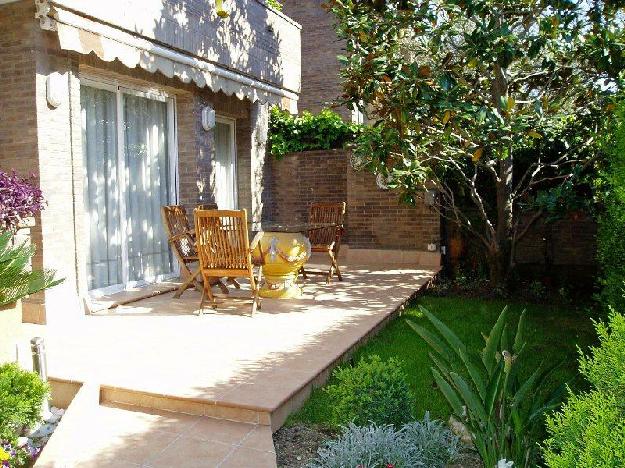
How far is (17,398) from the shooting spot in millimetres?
3770

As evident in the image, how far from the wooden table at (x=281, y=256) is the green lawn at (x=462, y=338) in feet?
5.20

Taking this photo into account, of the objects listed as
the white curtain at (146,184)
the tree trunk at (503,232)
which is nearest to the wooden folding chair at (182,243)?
the white curtain at (146,184)

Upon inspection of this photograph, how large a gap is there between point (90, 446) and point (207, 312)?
10.9 feet

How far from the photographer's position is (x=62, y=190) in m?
6.58

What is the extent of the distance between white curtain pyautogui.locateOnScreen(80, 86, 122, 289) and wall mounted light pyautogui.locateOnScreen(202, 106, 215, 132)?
5.83 ft

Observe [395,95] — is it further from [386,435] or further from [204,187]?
[386,435]

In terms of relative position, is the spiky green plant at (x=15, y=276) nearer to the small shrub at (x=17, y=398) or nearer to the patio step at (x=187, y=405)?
the small shrub at (x=17, y=398)

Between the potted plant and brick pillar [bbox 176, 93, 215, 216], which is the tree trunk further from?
the potted plant

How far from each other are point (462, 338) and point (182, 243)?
406 cm

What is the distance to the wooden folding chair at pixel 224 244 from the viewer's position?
21.2 feet

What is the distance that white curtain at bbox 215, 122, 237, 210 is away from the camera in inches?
434

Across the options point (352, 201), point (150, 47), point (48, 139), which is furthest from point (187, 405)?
point (352, 201)

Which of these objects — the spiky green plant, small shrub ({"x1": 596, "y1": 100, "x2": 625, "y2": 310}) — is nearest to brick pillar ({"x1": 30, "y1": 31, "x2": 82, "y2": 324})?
the spiky green plant

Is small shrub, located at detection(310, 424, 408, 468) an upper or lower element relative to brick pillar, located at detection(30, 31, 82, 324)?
lower
